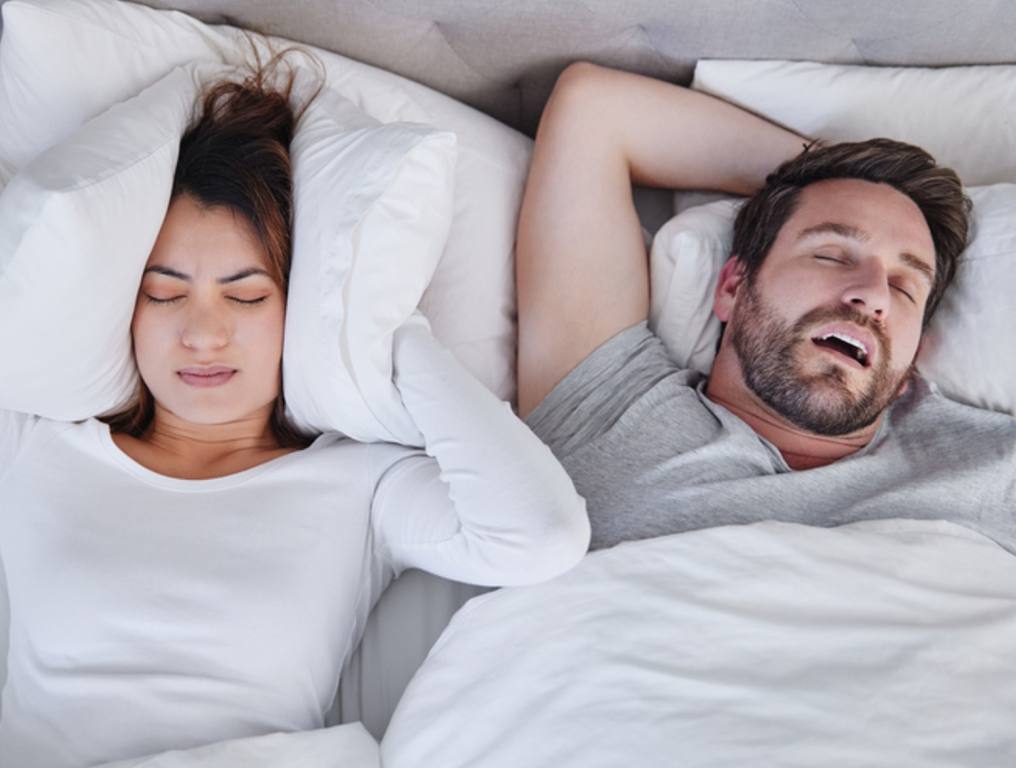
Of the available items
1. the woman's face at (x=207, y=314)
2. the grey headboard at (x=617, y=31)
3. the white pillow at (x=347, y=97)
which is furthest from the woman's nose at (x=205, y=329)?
the grey headboard at (x=617, y=31)

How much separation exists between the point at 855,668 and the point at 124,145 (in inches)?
42.5

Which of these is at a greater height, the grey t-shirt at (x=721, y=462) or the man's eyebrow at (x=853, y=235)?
the man's eyebrow at (x=853, y=235)

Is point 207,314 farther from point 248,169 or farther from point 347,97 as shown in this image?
point 347,97

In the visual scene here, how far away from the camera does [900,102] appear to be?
5.19 ft

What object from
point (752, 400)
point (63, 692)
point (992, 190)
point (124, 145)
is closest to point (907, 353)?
point (752, 400)

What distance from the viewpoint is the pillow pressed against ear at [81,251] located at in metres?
1.12

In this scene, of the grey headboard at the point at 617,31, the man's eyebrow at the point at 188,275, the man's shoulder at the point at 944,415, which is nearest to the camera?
the man's eyebrow at the point at 188,275

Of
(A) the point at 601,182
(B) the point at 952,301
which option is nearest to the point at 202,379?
(A) the point at 601,182

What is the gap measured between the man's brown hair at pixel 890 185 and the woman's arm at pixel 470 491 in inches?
20.1

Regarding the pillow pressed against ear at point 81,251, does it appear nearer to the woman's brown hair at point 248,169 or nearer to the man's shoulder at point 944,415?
the woman's brown hair at point 248,169

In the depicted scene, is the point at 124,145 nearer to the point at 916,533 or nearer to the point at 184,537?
the point at 184,537

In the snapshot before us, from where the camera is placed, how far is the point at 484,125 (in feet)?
5.29

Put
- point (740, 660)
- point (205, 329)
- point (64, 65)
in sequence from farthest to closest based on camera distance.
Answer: point (64, 65) < point (205, 329) < point (740, 660)

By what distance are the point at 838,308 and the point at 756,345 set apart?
4.9 inches
